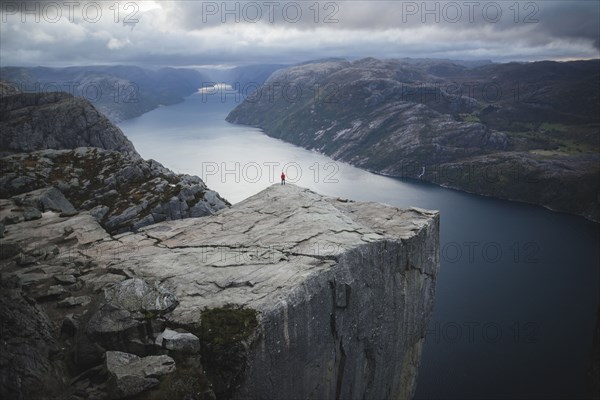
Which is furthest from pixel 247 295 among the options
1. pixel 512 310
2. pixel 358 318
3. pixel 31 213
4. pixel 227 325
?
pixel 512 310

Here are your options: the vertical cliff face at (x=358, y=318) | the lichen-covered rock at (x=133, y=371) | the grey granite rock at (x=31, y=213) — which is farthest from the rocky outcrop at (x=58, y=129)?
the lichen-covered rock at (x=133, y=371)

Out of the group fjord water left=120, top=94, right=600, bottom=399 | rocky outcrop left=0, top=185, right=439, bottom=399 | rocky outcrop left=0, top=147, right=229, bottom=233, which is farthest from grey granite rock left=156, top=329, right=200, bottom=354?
fjord water left=120, top=94, right=600, bottom=399

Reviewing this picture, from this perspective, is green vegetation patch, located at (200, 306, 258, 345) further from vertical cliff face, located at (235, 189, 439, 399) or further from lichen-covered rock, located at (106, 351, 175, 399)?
lichen-covered rock, located at (106, 351, 175, 399)

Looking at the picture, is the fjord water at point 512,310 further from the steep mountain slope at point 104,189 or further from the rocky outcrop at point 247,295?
the steep mountain slope at point 104,189

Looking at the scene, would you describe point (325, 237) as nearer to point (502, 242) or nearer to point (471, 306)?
point (471, 306)

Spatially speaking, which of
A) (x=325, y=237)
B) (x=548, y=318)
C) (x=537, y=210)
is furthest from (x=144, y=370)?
(x=537, y=210)

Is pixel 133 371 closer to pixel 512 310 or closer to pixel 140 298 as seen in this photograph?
pixel 140 298
